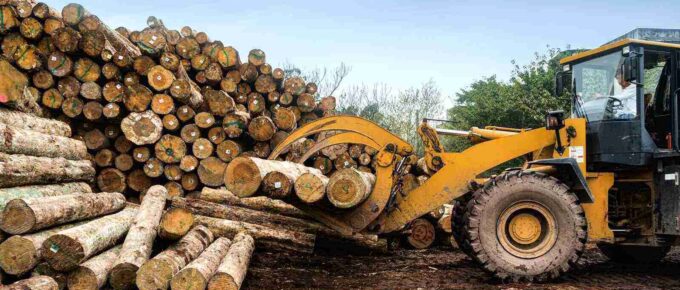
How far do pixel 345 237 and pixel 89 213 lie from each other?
10.4 feet

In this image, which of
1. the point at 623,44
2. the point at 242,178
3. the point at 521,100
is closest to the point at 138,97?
the point at 242,178

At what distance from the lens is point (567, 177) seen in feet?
20.3

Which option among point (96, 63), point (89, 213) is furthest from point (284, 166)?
point (96, 63)

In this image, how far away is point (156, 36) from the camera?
31.7 ft

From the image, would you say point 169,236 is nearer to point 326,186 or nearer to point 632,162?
point 326,186

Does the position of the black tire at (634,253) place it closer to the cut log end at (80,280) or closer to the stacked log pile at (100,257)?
the stacked log pile at (100,257)

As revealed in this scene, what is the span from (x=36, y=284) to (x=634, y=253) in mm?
6942

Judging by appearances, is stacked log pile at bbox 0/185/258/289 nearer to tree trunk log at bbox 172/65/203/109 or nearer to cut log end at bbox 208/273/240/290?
cut log end at bbox 208/273/240/290

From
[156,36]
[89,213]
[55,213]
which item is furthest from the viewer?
[156,36]

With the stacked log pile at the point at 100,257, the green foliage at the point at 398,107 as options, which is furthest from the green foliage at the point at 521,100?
the stacked log pile at the point at 100,257

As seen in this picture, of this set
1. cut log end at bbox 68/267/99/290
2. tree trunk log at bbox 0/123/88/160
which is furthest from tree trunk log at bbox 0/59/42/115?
cut log end at bbox 68/267/99/290

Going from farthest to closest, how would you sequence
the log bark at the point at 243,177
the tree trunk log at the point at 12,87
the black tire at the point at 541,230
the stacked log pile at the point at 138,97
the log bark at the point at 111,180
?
the log bark at the point at 111,180 < the stacked log pile at the point at 138,97 < the tree trunk log at the point at 12,87 < the log bark at the point at 243,177 < the black tire at the point at 541,230

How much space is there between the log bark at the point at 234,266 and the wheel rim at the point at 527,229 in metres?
2.56

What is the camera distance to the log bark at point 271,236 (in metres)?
7.36
